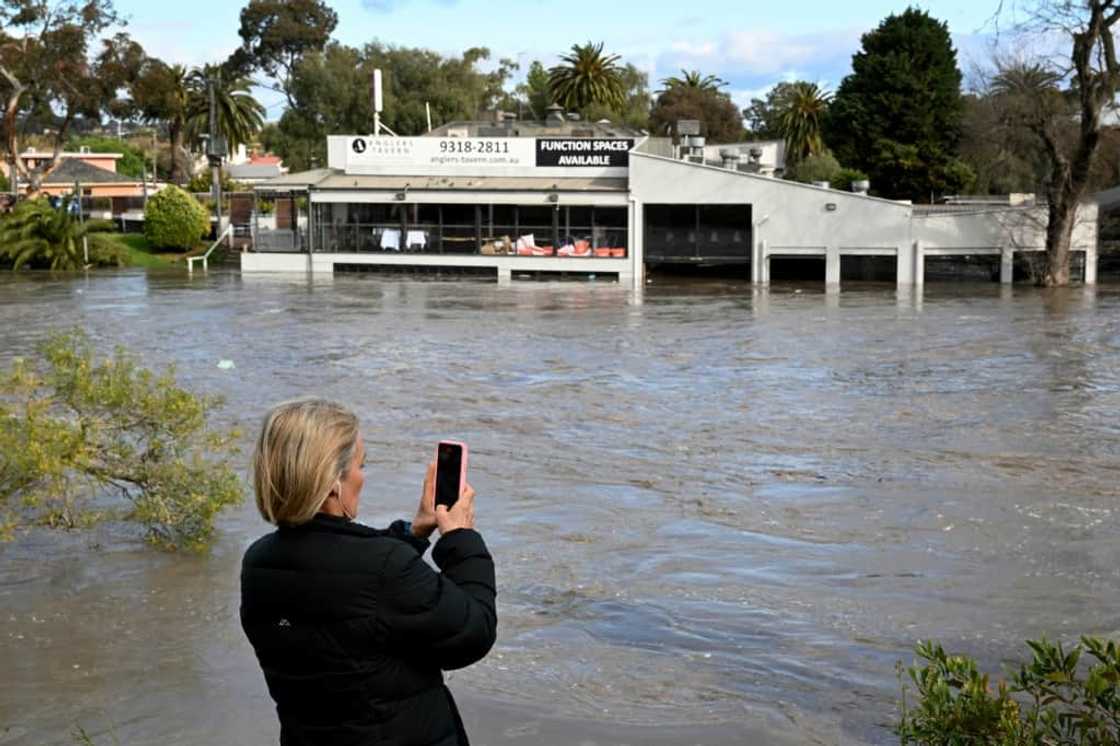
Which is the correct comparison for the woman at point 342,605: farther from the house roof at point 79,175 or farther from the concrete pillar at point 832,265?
the house roof at point 79,175

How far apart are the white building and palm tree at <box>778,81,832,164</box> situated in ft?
99.5

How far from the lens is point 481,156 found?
4756cm

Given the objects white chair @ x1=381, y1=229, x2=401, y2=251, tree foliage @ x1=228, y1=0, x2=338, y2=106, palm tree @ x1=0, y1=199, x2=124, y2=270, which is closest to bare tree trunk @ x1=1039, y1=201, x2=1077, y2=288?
white chair @ x1=381, y1=229, x2=401, y2=251

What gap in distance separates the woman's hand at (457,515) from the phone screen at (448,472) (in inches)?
0.8

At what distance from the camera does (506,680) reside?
8.09 meters

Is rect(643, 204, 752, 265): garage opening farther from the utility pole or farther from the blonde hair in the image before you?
the blonde hair

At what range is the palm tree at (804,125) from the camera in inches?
3073

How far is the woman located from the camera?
337 cm

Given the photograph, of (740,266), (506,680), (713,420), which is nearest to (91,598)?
(506,680)

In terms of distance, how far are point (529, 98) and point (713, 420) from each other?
8244 cm

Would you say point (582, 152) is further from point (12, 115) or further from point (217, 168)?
point (12, 115)

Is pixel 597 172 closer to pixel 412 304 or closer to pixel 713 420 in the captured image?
pixel 412 304

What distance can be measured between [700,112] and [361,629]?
84449 millimetres

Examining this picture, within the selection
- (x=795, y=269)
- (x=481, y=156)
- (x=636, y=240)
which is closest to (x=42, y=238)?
(x=481, y=156)
